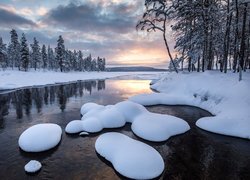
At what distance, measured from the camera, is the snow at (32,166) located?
7.74 m

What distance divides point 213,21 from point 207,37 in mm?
1978

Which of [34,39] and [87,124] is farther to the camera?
[34,39]

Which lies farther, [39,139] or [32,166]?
[39,139]

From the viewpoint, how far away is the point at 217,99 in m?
16.4

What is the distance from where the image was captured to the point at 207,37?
26.2 meters

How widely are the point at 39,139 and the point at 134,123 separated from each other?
533 cm

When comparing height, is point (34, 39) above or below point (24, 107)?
above

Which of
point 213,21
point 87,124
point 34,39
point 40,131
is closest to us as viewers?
point 40,131

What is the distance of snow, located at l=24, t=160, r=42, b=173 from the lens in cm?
774

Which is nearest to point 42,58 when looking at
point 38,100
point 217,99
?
point 38,100

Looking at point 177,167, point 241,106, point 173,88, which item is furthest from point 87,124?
point 173,88

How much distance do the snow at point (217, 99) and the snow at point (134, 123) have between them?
207cm

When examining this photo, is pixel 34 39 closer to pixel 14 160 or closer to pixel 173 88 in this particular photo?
pixel 173 88

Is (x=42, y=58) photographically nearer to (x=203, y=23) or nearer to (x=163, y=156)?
(x=203, y=23)
